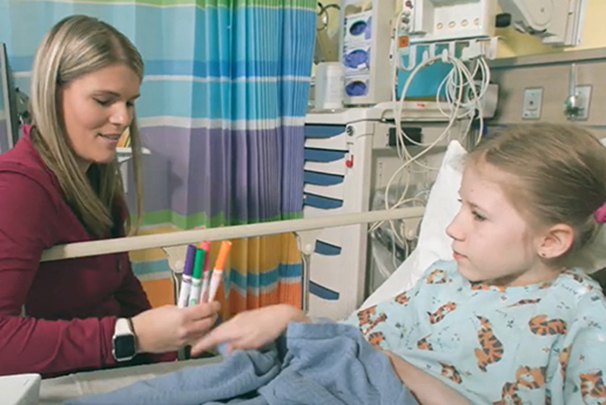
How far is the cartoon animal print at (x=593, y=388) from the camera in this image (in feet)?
2.61

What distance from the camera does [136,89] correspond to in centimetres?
111

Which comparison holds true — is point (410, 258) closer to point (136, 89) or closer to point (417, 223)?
point (417, 223)

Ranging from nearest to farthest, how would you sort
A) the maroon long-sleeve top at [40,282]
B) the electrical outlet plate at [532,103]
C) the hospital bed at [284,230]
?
1. the maroon long-sleeve top at [40,282]
2. the hospital bed at [284,230]
3. the electrical outlet plate at [532,103]

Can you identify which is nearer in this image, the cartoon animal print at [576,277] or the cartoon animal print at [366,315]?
the cartoon animal print at [576,277]

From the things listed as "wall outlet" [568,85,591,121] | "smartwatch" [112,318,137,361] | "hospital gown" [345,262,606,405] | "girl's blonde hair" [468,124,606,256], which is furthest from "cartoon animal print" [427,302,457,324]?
"wall outlet" [568,85,591,121]

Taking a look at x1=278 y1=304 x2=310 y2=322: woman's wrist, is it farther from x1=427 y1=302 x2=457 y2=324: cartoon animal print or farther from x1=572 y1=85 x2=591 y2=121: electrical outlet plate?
x1=572 y1=85 x2=591 y2=121: electrical outlet plate

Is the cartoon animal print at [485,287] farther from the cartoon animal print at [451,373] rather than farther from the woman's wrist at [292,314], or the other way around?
the woman's wrist at [292,314]

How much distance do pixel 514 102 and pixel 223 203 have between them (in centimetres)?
106

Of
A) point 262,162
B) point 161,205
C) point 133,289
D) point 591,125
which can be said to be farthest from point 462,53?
point 133,289

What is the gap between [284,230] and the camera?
1.15 meters

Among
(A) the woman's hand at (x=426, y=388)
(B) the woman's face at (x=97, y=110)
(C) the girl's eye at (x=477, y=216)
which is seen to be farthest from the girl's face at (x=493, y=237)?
(B) the woman's face at (x=97, y=110)

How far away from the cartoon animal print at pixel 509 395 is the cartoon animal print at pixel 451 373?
7 centimetres

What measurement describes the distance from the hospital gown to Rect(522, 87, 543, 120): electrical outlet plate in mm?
928

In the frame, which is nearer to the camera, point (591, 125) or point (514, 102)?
point (591, 125)
